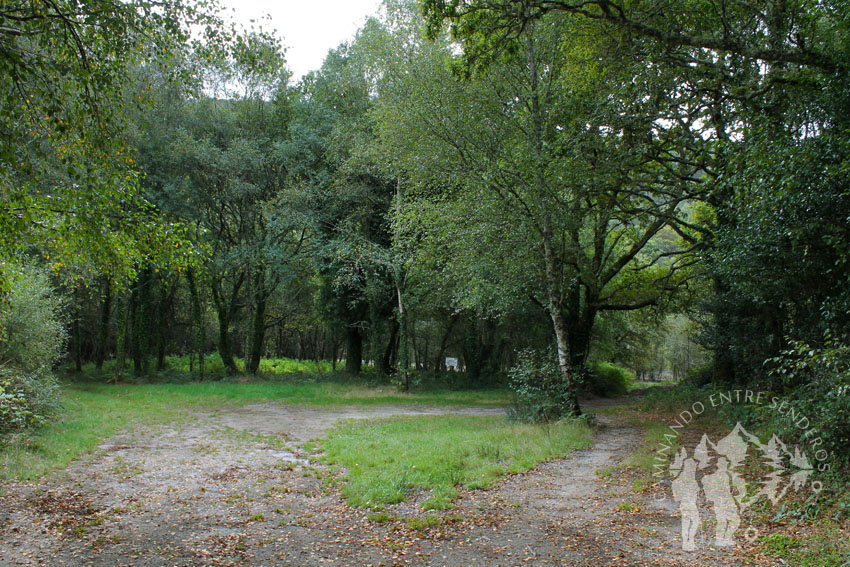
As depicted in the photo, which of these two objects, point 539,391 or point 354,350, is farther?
point 354,350

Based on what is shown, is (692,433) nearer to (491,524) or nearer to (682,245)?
(491,524)

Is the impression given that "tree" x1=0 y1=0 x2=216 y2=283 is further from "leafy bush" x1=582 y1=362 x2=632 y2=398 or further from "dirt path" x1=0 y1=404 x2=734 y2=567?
"leafy bush" x1=582 y1=362 x2=632 y2=398

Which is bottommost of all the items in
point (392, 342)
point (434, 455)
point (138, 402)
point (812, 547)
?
point (138, 402)

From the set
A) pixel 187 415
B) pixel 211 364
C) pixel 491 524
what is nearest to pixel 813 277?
pixel 491 524

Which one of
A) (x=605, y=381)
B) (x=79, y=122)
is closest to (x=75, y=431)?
(x=79, y=122)

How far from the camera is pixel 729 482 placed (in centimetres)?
633

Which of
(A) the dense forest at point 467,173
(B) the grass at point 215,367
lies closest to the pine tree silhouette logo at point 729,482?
(A) the dense forest at point 467,173

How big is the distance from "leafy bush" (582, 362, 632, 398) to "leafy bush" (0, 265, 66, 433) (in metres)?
19.5

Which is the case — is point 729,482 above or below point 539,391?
below

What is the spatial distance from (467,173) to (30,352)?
11.9 meters

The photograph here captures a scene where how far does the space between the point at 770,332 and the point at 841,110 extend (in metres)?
6.20

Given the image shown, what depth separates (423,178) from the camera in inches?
555

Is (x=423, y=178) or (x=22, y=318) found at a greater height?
(x=423, y=178)

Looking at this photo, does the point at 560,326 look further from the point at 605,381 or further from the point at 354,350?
the point at 354,350
